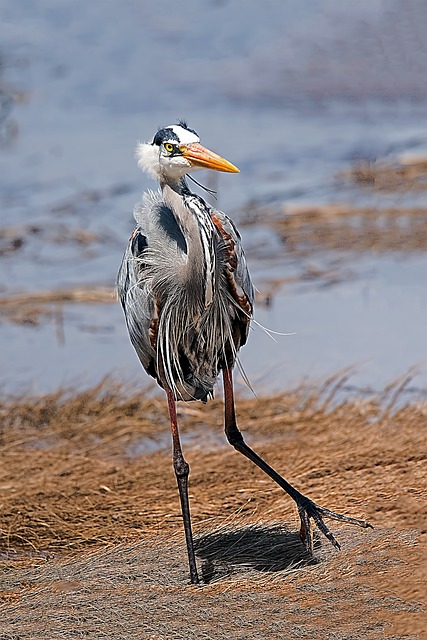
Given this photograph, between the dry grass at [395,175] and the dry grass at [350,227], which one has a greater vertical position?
the dry grass at [395,175]

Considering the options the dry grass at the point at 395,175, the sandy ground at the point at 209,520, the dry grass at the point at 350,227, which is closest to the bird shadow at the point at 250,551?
the sandy ground at the point at 209,520

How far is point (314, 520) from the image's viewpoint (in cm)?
340

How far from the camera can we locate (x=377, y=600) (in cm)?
295

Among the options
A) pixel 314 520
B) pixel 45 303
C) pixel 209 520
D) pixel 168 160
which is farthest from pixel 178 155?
pixel 45 303

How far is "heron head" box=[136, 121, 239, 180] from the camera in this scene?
3080 millimetres

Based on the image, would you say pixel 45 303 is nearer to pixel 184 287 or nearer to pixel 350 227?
pixel 350 227

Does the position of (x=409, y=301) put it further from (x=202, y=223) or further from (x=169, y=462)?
(x=202, y=223)

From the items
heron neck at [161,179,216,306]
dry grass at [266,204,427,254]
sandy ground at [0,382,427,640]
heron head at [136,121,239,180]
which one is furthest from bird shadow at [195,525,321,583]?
dry grass at [266,204,427,254]

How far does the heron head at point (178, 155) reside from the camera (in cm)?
308

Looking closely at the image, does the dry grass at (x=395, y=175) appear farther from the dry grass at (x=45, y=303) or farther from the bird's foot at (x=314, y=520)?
the bird's foot at (x=314, y=520)

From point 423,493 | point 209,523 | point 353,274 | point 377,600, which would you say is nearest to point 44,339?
point 353,274

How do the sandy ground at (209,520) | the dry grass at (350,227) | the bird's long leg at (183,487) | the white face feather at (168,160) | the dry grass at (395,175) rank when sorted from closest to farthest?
the sandy ground at (209,520), the white face feather at (168,160), the bird's long leg at (183,487), the dry grass at (350,227), the dry grass at (395,175)

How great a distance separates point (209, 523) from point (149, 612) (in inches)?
30.8

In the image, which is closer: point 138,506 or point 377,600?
point 377,600
